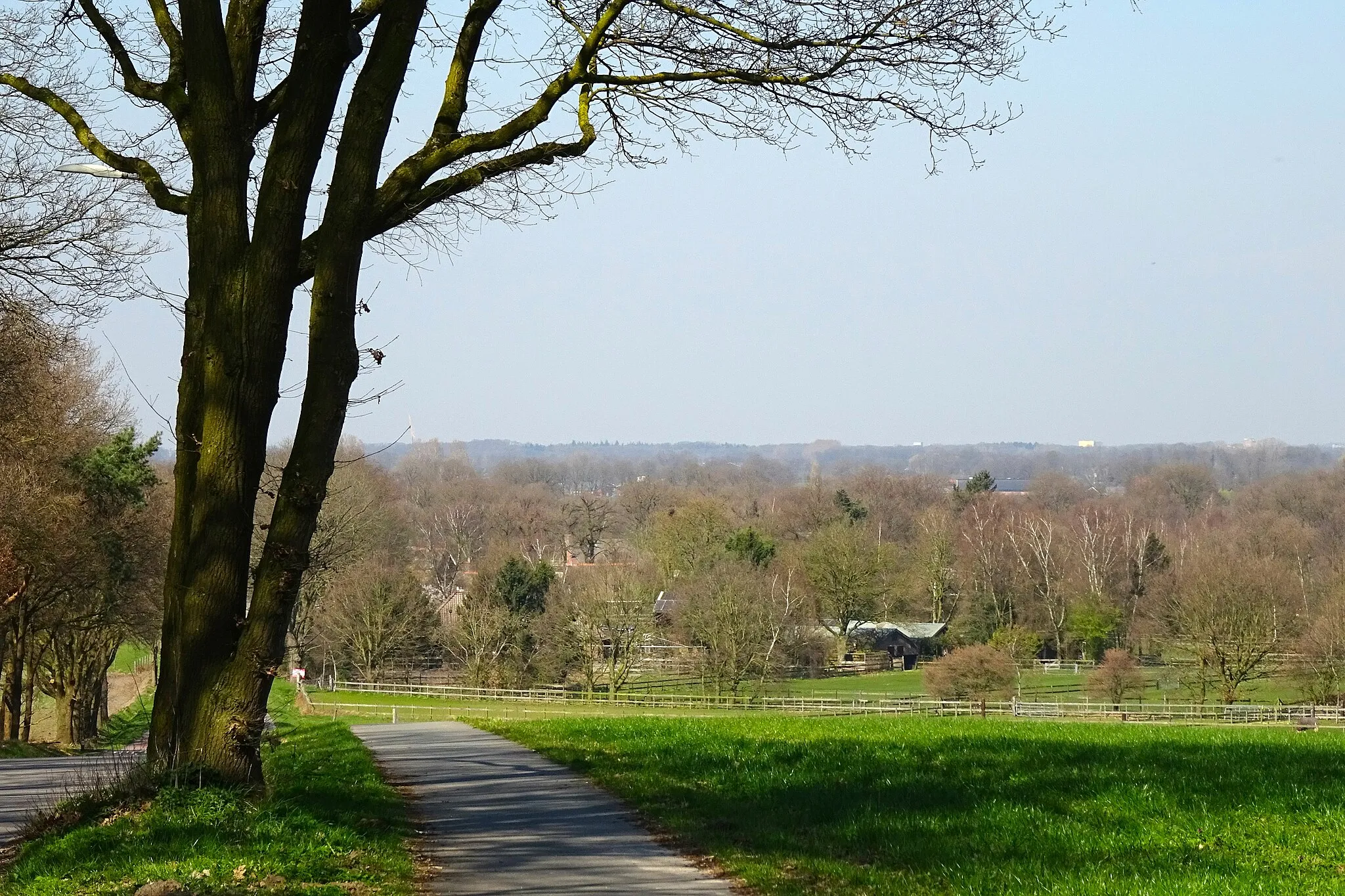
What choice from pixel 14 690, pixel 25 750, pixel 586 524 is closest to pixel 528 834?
pixel 25 750

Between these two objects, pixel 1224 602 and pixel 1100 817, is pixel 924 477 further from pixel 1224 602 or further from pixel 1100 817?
pixel 1100 817

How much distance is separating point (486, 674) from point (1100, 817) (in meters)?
50.0

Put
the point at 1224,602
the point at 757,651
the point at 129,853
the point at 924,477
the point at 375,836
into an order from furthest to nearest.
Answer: the point at 924,477 < the point at 757,651 < the point at 1224,602 < the point at 375,836 < the point at 129,853

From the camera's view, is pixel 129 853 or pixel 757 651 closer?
pixel 129 853

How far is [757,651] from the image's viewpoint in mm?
55625

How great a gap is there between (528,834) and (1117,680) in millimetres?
44231

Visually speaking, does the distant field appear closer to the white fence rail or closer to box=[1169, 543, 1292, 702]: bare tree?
box=[1169, 543, 1292, 702]: bare tree

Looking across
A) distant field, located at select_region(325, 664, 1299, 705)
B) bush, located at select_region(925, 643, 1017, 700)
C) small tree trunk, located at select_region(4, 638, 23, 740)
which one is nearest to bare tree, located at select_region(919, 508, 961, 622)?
distant field, located at select_region(325, 664, 1299, 705)

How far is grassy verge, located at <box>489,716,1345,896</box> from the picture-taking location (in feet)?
23.4

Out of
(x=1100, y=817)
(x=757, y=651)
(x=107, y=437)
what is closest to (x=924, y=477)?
(x=757, y=651)

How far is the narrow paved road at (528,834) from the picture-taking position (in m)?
7.43

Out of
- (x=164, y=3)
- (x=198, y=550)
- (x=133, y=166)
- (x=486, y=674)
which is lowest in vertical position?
(x=486, y=674)

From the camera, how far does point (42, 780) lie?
15.4m

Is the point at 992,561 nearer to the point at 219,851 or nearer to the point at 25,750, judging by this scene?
the point at 25,750
